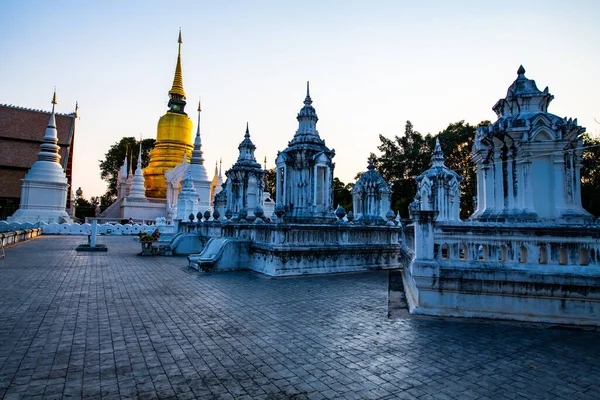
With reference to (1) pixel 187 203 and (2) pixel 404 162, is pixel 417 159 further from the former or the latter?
(1) pixel 187 203

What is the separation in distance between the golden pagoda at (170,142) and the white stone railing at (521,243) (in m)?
45.0

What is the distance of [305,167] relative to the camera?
18.4m

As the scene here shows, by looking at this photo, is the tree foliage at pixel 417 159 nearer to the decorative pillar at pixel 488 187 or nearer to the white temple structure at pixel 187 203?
the white temple structure at pixel 187 203

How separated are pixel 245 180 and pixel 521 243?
20.5 meters

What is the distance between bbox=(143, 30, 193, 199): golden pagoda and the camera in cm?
4806

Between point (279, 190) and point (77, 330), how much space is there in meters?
13.7

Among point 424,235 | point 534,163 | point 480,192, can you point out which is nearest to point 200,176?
point 480,192

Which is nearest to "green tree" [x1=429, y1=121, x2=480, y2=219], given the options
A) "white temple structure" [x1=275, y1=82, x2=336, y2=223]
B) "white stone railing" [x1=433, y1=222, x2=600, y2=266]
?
"white temple structure" [x1=275, y1=82, x2=336, y2=223]

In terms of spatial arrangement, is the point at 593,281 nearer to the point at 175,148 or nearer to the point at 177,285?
the point at 177,285

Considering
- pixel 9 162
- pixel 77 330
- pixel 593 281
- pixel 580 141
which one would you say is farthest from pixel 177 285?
pixel 9 162

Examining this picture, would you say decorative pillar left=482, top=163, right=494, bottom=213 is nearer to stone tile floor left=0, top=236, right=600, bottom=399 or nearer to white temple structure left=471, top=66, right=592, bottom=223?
white temple structure left=471, top=66, right=592, bottom=223

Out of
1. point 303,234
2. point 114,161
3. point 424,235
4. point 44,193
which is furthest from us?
point 114,161

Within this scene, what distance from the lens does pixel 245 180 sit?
25.7 metres

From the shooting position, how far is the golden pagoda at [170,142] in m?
48.1
